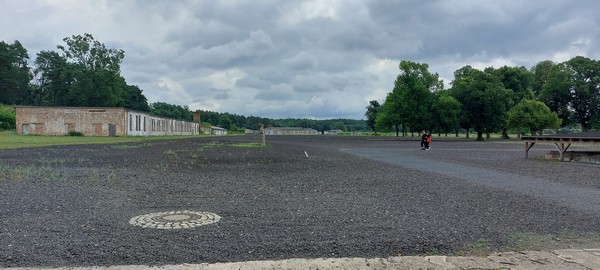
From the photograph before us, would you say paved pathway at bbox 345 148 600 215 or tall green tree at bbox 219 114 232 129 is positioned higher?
tall green tree at bbox 219 114 232 129

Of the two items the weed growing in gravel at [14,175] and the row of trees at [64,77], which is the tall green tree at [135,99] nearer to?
the row of trees at [64,77]

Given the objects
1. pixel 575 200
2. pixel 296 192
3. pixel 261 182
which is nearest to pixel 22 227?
pixel 296 192

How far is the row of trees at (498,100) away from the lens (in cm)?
6362

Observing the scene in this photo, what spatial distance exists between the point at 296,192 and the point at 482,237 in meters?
5.02

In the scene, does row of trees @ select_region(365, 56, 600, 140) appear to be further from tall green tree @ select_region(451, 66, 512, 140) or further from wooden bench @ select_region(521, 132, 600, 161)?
wooden bench @ select_region(521, 132, 600, 161)

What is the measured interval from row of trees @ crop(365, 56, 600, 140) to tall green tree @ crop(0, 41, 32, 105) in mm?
84230

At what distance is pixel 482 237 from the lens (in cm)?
559

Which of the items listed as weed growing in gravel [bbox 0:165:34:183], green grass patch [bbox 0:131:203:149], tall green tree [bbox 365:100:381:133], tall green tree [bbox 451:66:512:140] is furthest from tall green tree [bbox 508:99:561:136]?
tall green tree [bbox 365:100:381:133]

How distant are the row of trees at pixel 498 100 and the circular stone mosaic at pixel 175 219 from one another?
5935 cm

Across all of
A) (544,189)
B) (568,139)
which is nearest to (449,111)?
(568,139)

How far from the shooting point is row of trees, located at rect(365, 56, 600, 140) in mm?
63625

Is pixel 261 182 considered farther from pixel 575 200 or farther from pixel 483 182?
pixel 575 200

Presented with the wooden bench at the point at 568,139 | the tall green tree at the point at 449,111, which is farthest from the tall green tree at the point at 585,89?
the wooden bench at the point at 568,139

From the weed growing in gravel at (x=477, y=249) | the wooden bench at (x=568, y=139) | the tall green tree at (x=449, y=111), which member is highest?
the tall green tree at (x=449, y=111)
